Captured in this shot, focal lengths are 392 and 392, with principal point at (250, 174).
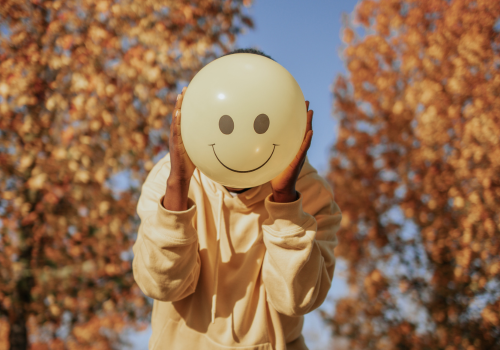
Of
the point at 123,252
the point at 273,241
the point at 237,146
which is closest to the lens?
the point at 237,146

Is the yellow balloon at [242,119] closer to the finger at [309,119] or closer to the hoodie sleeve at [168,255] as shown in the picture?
the finger at [309,119]

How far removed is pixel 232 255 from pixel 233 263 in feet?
0.13

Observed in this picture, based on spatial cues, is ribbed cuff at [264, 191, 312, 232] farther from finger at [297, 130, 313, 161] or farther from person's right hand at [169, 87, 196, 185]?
person's right hand at [169, 87, 196, 185]

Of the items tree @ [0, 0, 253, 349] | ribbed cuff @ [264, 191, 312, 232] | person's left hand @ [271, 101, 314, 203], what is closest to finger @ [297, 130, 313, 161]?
person's left hand @ [271, 101, 314, 203]

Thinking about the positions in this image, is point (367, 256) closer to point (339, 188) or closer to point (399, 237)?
point (399, 237)

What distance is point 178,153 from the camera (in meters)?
1.59

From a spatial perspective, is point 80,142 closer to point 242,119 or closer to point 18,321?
point 18,321

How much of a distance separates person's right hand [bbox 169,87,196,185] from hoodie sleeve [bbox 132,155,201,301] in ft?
0.49

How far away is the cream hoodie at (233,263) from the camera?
1700mm

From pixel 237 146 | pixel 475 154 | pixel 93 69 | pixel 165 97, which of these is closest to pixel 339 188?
pixel 475 154

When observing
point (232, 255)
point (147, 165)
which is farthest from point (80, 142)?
point (232, 255)

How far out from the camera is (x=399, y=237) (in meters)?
7.76

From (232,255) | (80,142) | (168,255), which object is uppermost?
(80,142)

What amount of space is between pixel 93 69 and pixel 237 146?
4592 mm
